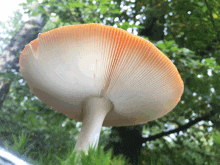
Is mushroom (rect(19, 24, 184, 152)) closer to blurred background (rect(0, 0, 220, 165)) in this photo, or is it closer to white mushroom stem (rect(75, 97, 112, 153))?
white mushroom stem (rect(75, 97, 112, 153))

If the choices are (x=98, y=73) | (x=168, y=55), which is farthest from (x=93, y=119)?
(x=168, y=55)

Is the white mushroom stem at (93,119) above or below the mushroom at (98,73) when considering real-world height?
below

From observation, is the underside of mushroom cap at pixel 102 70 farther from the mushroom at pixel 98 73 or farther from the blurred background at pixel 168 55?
the blurred background at pixel 168 55

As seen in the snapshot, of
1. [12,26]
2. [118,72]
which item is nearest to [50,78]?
[118,72]

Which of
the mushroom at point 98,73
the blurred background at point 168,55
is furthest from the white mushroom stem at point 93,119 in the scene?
the blurred background at point 168,55

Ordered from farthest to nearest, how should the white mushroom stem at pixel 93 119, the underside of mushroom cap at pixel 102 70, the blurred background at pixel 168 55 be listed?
the blurred background at pixel 168 55
the white mushroom stem at pixel 93 119
the underside of mushroom cap at pixel 102 70

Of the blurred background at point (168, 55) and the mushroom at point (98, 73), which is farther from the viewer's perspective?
the blurred background at point (168, 55)

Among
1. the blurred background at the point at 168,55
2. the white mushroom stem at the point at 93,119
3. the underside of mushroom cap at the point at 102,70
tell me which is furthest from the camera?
the blurred background at the point at 168,55

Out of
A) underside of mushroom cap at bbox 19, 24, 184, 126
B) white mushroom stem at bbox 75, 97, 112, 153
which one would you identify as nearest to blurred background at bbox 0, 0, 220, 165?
white mushroom stem at bbox 75, 97, 112, 153
